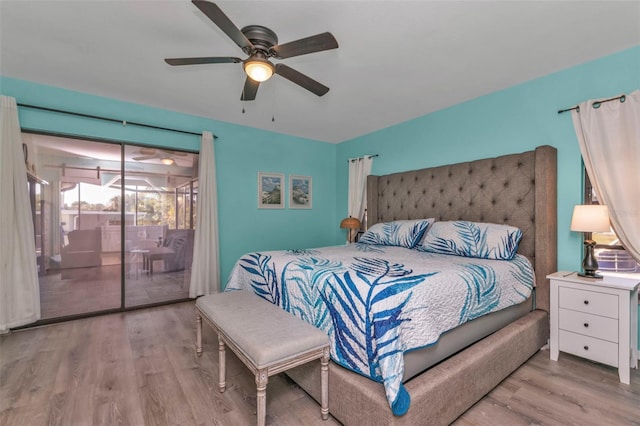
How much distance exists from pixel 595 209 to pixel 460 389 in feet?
5.47

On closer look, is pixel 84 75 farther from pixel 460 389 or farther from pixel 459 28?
pixel 460 389

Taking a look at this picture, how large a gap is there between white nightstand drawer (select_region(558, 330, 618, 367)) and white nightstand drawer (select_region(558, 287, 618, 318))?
0.20 metres

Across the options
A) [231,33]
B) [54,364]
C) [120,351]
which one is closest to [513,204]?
[231,33]

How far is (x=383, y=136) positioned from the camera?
414 centimetres

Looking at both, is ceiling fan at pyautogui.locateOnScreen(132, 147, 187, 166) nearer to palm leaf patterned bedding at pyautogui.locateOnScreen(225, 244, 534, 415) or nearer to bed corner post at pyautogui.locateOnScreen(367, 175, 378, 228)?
palm leaf patterned bedding at pyautogui.locateOnScreen(225, 244, 534, 415)

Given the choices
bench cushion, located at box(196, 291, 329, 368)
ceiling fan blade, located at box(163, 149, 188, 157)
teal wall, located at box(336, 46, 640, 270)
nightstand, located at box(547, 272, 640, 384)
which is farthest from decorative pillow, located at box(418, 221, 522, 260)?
ceiling fan blade, located at box(163, 149, 188, 157)

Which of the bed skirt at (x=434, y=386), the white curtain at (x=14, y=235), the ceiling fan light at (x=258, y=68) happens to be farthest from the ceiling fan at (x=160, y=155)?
the bed skirt at (x=434, y=386)

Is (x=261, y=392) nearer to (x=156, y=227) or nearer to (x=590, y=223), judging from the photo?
(x=590, y=223)

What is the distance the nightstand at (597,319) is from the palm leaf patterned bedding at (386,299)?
0.26 m

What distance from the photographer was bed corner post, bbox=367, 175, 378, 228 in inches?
163

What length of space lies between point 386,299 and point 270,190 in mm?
3248

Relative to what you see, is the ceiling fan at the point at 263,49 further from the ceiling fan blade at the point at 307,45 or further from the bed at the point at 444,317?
the bed at the point at 444,317

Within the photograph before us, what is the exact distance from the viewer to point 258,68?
181 centimetres

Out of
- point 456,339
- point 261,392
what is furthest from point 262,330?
point 456,339
